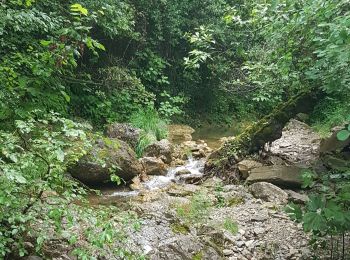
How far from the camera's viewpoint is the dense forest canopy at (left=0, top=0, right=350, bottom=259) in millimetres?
2791

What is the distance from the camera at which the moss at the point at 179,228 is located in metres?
4.56

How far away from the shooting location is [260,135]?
7.82 meters

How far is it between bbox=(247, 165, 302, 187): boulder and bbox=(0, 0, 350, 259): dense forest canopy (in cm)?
138

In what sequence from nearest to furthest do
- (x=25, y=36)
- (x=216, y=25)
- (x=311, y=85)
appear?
(x=25, y=36) < (x=311, y=85) < (x=216, y=25)

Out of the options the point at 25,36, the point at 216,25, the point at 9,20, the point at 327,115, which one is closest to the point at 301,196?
the point at 9,20

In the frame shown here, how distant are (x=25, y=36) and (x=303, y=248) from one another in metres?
5.70

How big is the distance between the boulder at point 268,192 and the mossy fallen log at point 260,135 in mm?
1381

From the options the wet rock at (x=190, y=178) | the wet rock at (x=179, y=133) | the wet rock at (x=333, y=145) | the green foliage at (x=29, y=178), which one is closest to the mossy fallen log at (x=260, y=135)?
the wet rock at (x=190, y=178)

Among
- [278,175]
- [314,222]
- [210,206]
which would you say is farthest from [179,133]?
[314,222]

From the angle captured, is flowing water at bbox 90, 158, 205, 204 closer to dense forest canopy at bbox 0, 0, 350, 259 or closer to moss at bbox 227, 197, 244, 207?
dense forest canopy at bbox 0, 0, 350, 259

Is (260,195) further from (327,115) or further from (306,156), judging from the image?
(327,115)

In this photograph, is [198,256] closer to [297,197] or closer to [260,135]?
[297,197]

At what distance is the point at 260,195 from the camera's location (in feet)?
19.7

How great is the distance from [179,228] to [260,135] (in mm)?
3812
